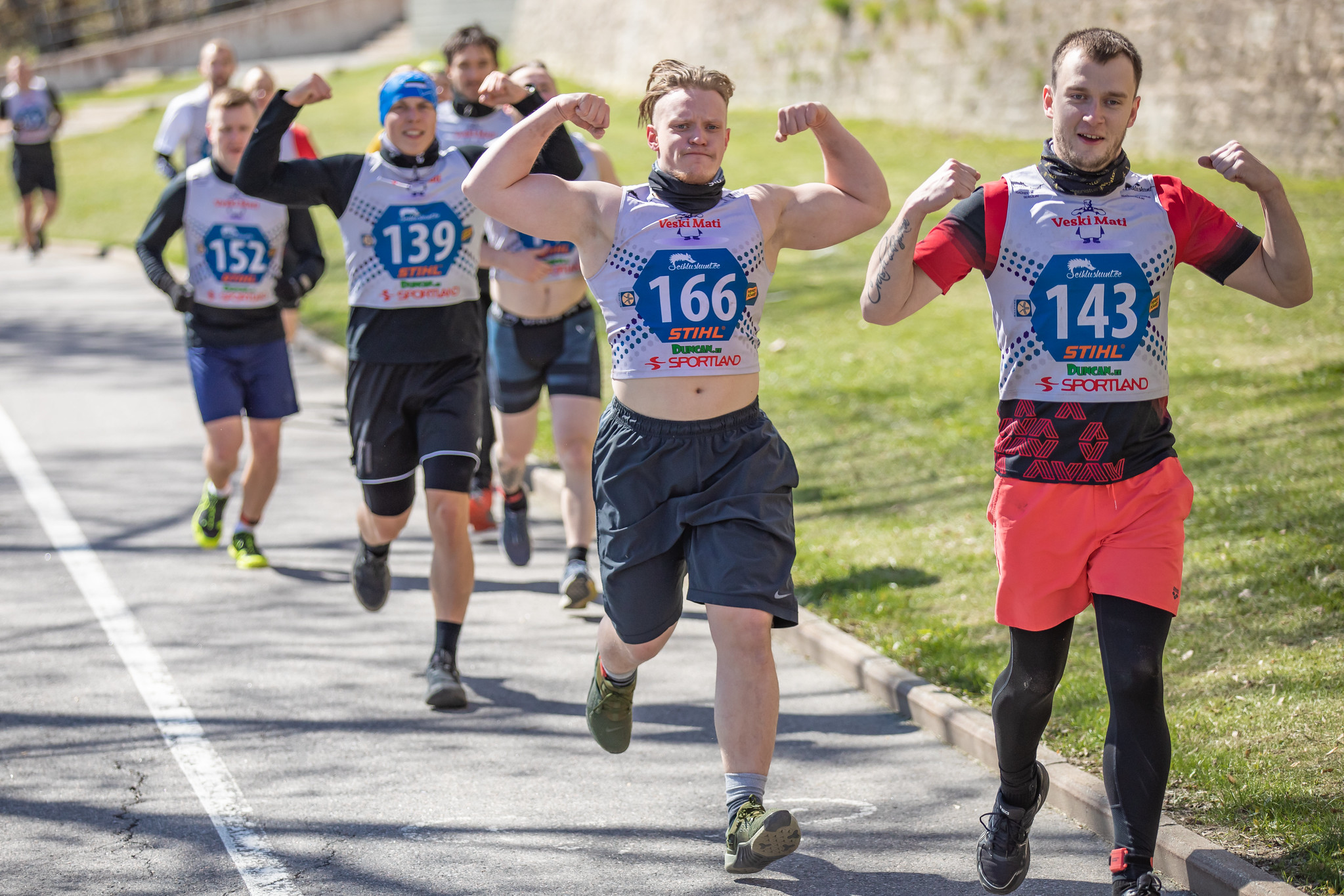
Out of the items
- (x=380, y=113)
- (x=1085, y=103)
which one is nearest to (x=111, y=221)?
(x=380, y=113)

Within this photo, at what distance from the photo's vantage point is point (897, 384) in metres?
11.0

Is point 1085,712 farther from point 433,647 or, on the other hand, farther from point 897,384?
point 897,384

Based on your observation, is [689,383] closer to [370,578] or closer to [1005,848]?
[1005,848]

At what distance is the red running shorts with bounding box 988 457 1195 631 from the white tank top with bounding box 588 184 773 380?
993 millimetres

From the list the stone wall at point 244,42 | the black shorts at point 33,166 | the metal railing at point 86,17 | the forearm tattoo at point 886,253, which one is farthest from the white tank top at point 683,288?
the metal railing at point 86,17

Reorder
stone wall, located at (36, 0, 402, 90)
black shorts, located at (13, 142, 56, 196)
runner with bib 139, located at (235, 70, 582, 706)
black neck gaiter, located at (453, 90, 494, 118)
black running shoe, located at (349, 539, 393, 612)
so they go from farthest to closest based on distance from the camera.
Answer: stone wall, located at (36, 0, 402, 90)
black shorts, located at (13, 142, 56, 196)
black neck gaiter, located at (453, 90, 494, 118)
black running shoe, located at (349, 539, 393, 612)
runner with bib 139, located at (235, 70, 582, 706)

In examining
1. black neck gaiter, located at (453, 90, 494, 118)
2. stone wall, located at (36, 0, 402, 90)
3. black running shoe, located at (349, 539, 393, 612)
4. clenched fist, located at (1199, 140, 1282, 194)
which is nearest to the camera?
clenched fist, located at (1199, 140, 1282, 194)

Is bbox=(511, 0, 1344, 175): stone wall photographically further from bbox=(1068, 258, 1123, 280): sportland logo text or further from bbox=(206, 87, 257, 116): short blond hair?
bbox=(1068, 258, 1123, 280): sportland logo text

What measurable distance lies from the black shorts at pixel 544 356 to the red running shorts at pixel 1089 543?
3482 mm

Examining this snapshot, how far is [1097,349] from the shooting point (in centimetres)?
388

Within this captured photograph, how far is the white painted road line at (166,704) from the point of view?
441cm

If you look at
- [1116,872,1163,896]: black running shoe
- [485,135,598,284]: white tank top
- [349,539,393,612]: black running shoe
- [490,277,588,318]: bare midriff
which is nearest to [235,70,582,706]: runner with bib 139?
[349,539,393,612]: black running shoe

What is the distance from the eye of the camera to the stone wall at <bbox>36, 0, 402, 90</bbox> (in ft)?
133

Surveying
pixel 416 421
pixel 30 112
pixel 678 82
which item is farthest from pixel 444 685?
pixel 30 112
